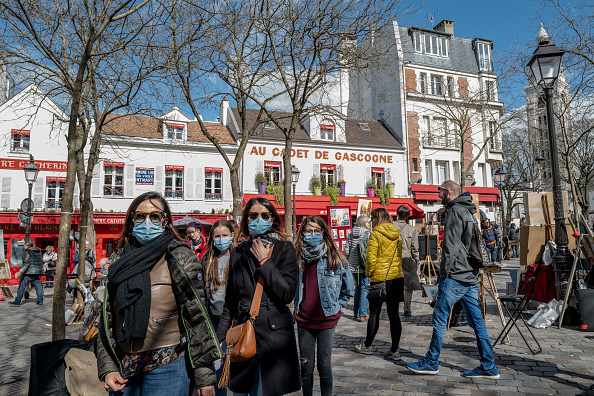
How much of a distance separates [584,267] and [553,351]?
340 cm

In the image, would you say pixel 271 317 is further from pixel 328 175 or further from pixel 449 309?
pixel 328 175

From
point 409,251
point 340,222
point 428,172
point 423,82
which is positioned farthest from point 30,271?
point 423,82

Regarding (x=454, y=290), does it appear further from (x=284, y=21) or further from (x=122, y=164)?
(x=122, y=164)

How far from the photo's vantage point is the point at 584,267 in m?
8.30

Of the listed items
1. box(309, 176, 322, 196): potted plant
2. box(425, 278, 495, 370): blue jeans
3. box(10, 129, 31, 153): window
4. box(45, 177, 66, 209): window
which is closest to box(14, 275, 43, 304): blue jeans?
box(425, 278, 495, 370): blue jeans

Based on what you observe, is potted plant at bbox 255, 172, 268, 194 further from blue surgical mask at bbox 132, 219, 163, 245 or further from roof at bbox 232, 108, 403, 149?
blue surgical mask at bbox 132, 219, 163, 245

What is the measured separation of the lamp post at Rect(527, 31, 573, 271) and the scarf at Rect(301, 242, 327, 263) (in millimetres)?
5731

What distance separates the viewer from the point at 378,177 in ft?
104

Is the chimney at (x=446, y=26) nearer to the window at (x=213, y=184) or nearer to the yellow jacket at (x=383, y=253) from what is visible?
the window at (x=213, y=184)

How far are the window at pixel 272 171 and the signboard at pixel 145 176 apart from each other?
22.9 feet

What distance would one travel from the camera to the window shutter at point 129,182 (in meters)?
25.4

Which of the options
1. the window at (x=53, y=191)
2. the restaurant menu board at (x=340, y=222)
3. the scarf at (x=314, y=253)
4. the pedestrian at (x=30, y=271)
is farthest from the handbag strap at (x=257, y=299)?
the window at (x=53, y=191)

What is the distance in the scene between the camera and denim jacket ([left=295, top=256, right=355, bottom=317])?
3822 millimetres

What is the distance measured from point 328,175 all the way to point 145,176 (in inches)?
474
